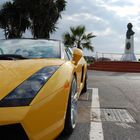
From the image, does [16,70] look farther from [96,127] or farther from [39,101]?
[96,127]

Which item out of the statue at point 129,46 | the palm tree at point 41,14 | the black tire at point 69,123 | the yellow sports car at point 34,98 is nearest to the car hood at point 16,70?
the yellow sports car at point 34,98

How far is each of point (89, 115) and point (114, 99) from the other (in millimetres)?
1979

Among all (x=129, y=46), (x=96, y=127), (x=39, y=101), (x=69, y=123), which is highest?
(x=39, y=101)

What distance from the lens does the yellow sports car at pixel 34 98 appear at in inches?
134

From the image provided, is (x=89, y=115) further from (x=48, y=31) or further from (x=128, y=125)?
→ (x=48, y=31)

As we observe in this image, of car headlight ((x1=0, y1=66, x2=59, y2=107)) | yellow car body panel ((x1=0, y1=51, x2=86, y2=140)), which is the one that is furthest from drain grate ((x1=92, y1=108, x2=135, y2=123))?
car headlight ((x1=0, y1=66, x2=59, y2=107))

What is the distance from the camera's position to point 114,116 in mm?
6051

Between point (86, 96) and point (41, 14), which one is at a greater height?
point (41, 14)

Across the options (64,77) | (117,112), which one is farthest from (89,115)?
(64,77)

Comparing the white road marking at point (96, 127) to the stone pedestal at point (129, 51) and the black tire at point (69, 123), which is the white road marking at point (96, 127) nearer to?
the black tire at point (69, 123)

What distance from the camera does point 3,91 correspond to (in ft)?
12.2

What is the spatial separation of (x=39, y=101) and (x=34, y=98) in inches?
2.1

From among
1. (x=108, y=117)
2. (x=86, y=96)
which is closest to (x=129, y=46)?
(x=86, y=96)

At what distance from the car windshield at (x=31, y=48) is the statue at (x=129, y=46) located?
106ft
